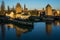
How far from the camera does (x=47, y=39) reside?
17.7 m

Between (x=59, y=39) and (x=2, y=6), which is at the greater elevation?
(x=2, y=6)

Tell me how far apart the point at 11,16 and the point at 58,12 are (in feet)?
75.2

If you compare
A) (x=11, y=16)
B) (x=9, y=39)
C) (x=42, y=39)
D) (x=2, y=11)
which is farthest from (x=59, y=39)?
(x=2, y=11)

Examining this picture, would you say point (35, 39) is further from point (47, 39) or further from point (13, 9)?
point (13, 9)

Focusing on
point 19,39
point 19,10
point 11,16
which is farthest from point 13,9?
point 19,39

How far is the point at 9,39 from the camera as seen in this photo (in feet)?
57.7

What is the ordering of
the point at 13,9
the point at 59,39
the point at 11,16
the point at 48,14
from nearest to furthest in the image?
the point at 59,39 < the point at 11,16 < the point at 48,14 < the point at 13,9

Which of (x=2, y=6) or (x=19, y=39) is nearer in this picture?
(x=19, y=39)

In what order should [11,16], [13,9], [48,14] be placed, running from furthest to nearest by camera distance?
[13,9], [48,14], [11,16]

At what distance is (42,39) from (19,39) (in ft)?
7.82

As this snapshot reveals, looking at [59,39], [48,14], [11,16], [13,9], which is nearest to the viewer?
[59,39]

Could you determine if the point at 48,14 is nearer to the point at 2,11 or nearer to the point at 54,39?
the point at 2,11

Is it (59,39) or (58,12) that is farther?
(58,12)

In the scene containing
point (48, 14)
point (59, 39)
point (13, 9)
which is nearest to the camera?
point (59, 39)
